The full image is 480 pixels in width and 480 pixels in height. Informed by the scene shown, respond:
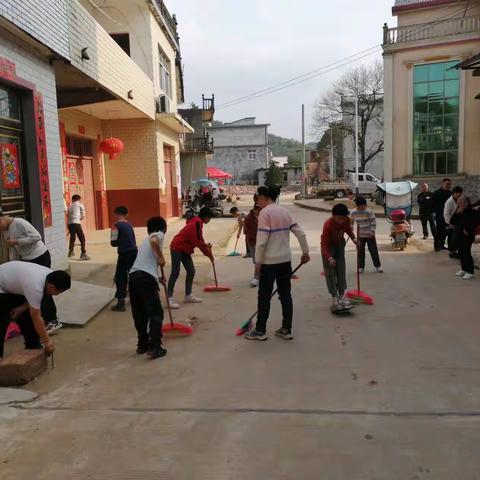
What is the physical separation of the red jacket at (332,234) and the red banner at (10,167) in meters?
4.26

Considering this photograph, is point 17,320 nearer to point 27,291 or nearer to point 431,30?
point 27,291

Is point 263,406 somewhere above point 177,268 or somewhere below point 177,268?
below

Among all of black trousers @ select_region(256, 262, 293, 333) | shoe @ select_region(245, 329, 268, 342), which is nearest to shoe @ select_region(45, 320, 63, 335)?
shoe @ select_region(245, 329, 268, 342)

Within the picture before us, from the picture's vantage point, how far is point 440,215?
37.3 feet

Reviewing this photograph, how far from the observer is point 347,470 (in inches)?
116

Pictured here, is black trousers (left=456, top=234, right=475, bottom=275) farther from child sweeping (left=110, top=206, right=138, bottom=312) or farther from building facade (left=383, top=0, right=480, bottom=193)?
building facade (left=383, top=0, right=480, bottom=193)

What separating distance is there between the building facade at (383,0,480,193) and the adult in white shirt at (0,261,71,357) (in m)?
22.7

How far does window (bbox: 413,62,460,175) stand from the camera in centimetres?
2394

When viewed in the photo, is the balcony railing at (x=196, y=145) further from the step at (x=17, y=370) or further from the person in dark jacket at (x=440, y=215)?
the step at (x=17, y=370)

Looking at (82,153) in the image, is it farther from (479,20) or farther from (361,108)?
(361,108)

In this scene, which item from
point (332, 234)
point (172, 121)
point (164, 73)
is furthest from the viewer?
point (164, 73)

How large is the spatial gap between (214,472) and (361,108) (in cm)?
4178

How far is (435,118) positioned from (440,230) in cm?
1512

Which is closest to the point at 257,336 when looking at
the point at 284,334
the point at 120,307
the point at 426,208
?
the point at 284,334
